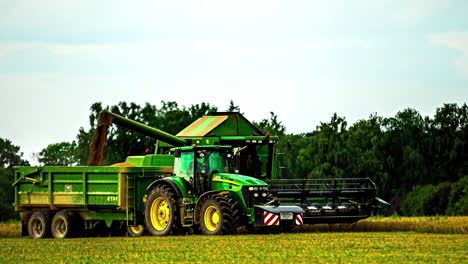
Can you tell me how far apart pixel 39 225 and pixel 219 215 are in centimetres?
686

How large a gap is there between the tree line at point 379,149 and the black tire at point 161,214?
45.7 m

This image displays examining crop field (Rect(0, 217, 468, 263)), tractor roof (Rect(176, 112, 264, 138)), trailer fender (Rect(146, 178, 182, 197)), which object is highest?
tractor roof (Rect(176, 112, 264, 138))

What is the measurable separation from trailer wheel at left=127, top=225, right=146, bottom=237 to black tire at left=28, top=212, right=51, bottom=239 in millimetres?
2381

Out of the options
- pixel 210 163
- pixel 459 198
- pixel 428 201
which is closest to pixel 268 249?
pixel 210 163

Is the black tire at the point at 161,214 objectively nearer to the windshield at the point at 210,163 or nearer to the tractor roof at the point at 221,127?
the windshield at the point at 210,163

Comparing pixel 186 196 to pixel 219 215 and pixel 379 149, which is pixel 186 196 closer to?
pixel 219 215

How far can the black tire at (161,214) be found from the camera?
2750 centimetres

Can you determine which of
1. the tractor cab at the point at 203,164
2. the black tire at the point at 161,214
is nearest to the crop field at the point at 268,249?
the black tire at the point at 161,214

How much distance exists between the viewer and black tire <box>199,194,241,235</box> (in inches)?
1013

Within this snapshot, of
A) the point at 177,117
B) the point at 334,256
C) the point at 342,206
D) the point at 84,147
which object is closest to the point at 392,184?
the point at 177,117

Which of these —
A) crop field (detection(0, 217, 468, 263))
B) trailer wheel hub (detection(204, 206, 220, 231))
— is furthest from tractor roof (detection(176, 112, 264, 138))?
crop field (detection(0, 217, 468, 263))

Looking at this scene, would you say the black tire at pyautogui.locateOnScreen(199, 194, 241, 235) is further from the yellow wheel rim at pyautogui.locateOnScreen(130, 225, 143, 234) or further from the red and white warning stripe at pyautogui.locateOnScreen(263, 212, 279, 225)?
the yellow wheel rim at pyautogui.locateOnScreen(130, 225, 143, 234)

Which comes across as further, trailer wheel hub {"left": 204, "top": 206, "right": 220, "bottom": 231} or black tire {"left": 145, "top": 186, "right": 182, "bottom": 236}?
black tire {"left": 145, "top": 186, "right": 182, "bottom": 236}

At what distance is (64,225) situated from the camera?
96.2 ft
